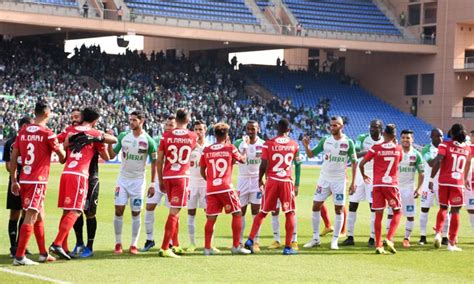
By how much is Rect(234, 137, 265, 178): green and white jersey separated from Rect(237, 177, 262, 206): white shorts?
92mm

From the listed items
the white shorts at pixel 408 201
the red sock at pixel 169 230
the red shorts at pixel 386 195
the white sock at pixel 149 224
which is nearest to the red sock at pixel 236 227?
the red sock at pixel 169 230

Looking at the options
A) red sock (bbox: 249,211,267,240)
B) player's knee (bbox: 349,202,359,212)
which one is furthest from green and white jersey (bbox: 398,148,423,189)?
red sock (bbox: 249,211,267,240)

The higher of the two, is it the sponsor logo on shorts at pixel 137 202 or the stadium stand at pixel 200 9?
the stadium stand at pixel 200 9

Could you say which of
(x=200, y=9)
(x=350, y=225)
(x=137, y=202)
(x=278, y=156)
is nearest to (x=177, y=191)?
(x=137, y=202)

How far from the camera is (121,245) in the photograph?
614 inches

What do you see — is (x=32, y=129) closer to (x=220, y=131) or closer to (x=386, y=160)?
(x=220, y=131)

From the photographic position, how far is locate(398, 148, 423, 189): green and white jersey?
18.0 meters

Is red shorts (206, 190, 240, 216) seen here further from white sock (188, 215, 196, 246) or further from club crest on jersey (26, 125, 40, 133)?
club crest on jersey (26, 125, 40, 133)

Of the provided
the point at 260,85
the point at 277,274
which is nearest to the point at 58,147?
the point at 277,274

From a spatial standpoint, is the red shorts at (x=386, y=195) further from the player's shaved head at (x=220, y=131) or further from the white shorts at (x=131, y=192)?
the white shorts at (x=131, y=192)

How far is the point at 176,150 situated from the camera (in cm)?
1518

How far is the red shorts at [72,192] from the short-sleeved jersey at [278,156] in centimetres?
321

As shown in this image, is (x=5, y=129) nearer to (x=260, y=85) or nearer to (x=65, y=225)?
(x=260, y=85)

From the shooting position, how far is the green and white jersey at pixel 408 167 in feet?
59.0
